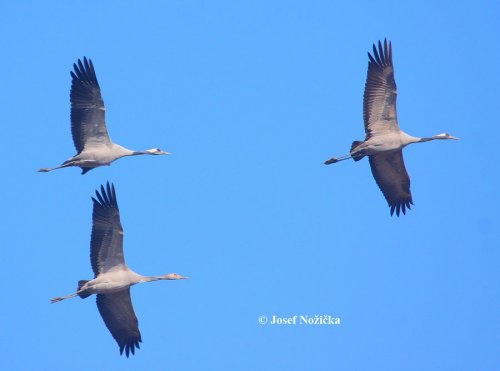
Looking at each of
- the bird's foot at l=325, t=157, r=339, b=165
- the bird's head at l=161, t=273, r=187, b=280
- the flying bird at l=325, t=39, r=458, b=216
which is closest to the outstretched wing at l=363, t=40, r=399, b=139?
the flying bird at l=325, t=39, r=458, b=216

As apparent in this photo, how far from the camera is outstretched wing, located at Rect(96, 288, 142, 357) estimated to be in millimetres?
26375

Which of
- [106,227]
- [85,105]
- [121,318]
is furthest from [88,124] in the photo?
[121,318]

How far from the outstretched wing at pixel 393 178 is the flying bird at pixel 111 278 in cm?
635

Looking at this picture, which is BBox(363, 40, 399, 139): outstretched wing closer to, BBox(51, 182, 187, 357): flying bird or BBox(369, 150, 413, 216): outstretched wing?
BBox(369, 150, 413, 216): outstretched wing

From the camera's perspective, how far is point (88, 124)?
1064 inches

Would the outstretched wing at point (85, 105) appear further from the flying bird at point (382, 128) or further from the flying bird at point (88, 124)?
the flying bird at point (382, 128)

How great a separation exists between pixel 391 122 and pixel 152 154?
6179 mm

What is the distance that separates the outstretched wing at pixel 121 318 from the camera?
26375 mm

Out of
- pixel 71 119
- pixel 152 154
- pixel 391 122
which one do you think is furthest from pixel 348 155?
pixel 71 119

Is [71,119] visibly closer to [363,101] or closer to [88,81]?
[88,81]

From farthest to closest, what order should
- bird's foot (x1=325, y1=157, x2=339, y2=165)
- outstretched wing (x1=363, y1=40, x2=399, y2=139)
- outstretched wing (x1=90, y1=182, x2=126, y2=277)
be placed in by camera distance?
bird's foot (x1=325, y1=157, x2=339, y2=165) < outstretched wing (x1=363, y1=40, x2=399, y2=139) < outstretched wing (x1=90, y1=182, x2=126, y2=277)

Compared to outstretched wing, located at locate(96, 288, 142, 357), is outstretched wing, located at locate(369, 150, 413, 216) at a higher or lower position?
higher

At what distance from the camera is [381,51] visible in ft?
89.9

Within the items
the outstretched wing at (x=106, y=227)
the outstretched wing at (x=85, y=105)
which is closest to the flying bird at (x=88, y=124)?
the outstretched wing at (x=85, y=105)
